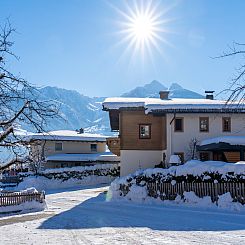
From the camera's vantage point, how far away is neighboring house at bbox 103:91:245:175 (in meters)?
31.1

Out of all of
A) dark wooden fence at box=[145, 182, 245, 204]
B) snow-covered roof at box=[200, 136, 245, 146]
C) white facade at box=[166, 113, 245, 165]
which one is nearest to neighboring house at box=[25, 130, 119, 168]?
white facade at box=[166, 113, 245, 165]

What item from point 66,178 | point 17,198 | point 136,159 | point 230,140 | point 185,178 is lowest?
point 17,198

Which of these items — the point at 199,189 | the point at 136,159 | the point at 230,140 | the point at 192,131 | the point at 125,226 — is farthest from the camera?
Result: the point at 136,159

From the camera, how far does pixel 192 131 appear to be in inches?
1259

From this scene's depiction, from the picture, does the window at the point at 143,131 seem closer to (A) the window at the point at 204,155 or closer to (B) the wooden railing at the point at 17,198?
(A) the window at the point at 204,155

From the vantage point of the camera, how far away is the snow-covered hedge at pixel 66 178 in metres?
40.2

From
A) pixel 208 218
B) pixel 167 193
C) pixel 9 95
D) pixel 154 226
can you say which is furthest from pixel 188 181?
pixel 9 95

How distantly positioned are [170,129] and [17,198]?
14452 millimetres

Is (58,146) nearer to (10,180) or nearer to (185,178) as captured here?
(10,180)

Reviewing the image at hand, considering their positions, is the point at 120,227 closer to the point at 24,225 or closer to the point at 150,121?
the point at 24,225

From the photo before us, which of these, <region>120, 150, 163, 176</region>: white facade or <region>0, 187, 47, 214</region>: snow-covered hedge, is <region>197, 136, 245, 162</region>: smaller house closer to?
<region>120, 150, 163, 176</region>: white facade

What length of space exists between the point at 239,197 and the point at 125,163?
1549cm

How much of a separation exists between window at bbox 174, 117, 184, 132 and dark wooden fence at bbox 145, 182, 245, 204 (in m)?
9.92

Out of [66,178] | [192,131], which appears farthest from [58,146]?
[192,131]
